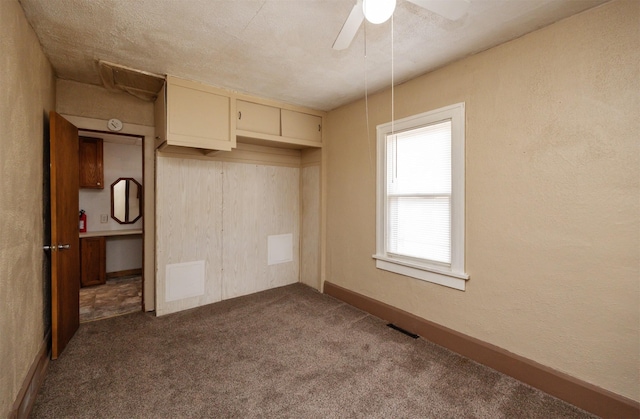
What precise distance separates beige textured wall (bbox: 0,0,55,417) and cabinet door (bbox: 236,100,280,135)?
1733mm

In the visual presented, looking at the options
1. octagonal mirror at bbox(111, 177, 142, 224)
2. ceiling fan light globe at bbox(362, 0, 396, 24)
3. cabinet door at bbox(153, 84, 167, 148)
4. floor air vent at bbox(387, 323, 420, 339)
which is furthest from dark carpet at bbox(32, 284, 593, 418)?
octagonal mirror at bbox(111, 177, 142, 224)

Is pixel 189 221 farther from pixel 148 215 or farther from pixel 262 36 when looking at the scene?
pixel 262 36

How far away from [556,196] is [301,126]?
2.92m

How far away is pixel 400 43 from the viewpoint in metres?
2.28

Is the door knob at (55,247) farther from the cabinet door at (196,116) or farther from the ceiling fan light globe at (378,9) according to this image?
the ceiling fan light globe at (378,9)

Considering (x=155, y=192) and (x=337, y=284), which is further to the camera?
(x=337, y=284)

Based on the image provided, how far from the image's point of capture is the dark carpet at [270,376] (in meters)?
1.87

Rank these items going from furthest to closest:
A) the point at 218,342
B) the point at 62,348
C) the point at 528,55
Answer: the point at 218,342
the point at 62,348
the point at 528,55

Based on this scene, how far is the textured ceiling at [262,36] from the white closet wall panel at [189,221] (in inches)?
44.1

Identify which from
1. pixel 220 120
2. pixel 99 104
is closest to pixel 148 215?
pixel 99 104

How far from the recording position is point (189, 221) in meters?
3.56

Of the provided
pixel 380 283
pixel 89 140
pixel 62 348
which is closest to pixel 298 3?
pixel 380 283

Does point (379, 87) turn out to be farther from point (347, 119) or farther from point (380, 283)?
point (380, 283)

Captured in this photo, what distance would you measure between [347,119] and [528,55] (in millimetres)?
2029
